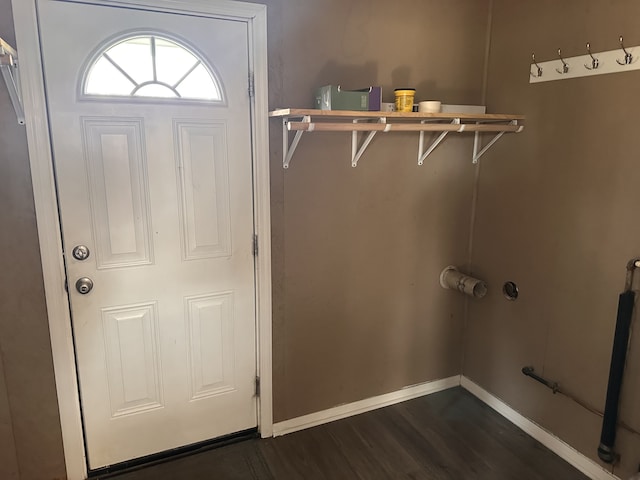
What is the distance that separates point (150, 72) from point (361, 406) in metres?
2.06

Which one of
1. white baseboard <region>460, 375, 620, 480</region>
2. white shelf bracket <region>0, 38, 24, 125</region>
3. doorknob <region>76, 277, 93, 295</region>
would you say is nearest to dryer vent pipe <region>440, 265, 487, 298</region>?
white baseboard <region>460, 375, 620, 480</region>

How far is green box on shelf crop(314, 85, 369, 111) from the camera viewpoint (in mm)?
2016

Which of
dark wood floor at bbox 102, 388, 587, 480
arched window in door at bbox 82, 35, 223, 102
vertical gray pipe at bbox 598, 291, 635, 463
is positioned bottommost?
dark wood floor at bbox 102, 388, 587, 480

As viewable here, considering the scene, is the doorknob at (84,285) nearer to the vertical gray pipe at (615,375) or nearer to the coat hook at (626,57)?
the vertical gray pipe at (615,375)

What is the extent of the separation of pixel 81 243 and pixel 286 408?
1319mm

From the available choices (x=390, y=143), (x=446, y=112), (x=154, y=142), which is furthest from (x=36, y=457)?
(x=446, y=112)

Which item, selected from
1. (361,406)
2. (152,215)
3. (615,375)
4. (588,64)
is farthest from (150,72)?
(615,375)

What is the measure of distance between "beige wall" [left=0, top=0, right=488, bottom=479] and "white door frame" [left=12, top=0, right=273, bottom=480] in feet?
0.13

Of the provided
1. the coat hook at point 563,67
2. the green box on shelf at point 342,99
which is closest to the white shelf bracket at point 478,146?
the coat hook at point 563,67

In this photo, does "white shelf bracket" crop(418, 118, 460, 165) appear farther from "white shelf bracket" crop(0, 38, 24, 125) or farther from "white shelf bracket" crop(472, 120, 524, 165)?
"white shelf bracket" crop(0, 38, 24, 125)

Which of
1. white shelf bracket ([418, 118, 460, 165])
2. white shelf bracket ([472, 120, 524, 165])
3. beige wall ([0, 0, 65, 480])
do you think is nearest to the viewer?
beige wall ([0, 0, 65, 480])

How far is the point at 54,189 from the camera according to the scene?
6.07 ft

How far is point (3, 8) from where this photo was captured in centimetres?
165

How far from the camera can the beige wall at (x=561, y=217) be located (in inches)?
78.0
